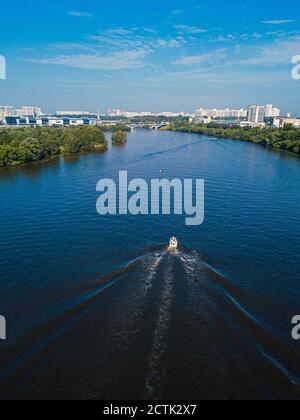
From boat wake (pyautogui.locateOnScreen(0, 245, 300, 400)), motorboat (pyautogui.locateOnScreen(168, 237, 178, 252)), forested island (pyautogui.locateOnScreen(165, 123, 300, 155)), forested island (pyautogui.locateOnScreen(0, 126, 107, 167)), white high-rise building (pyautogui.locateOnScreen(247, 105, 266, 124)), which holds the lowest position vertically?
boat wake (pyautogui.locateOnScreen(0, 245, 300, 400))

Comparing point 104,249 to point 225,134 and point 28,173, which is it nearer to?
point 28,173

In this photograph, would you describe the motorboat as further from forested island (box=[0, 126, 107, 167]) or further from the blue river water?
forested island (box=[0, 126, 107, 167])

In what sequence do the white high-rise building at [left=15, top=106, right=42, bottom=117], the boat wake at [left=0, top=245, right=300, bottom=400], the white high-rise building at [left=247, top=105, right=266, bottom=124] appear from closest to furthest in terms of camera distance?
the boat wake at [left=0, top=245, right=300, bottom=400] < the white high-rise building at [left=247, top=105, right=266, bottom=124] < the white high-rise building at [left=15, top=106, right=42, bottom=117]

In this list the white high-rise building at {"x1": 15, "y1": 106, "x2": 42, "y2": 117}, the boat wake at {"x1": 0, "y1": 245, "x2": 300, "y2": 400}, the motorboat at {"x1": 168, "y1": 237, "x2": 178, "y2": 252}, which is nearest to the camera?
the boat wake at {"x1": 0, "y1": 245, "x2": 300, "y2": 400}

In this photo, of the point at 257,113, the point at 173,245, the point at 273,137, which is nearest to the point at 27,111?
the point at 257,113

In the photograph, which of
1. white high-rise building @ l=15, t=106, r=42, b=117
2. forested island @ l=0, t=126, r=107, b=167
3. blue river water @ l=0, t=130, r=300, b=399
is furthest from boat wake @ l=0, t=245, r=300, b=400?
white high-rise building @ l=15, t=106, r=42, b=117
